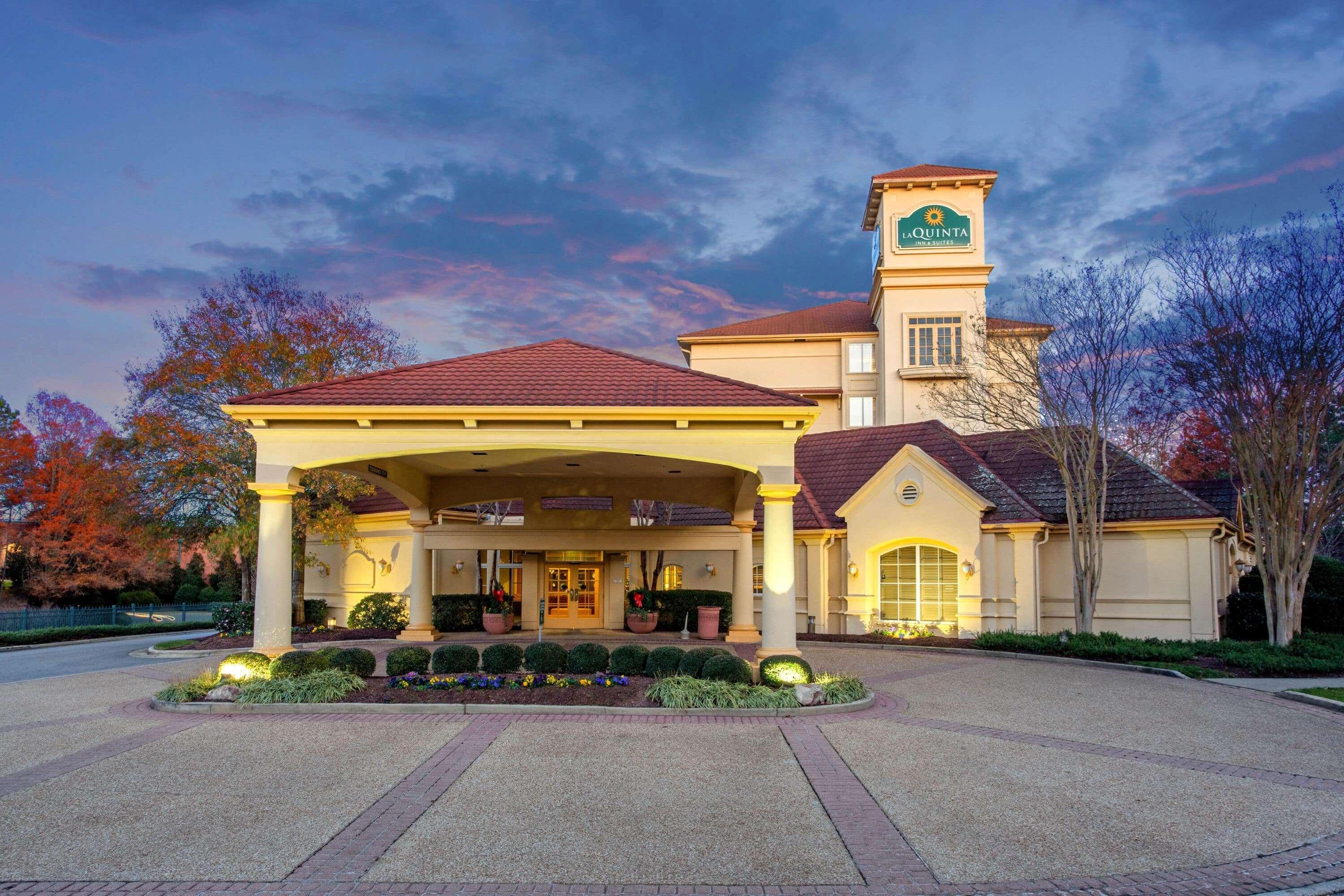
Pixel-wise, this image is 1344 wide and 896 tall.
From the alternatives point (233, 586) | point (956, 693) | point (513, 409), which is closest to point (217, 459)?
point (513, 409)

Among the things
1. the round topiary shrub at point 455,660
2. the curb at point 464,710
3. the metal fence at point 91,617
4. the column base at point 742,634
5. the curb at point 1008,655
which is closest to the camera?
the curb at point 464,710

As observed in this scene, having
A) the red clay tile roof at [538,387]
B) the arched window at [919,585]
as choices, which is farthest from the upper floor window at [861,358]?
the red clay tile roof at [538,387]

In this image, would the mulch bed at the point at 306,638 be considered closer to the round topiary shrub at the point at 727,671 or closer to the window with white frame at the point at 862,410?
the round topiary shrub at the point at 727,671

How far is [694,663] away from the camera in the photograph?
13.3 meters

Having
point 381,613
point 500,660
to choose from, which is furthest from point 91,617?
point 500,660

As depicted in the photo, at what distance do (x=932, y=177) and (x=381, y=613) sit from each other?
94.3ft

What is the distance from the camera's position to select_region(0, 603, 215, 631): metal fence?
29.2m

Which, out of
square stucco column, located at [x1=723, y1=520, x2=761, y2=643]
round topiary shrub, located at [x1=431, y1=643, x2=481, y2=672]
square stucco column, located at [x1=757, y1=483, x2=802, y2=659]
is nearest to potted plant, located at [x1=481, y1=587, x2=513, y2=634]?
square stucco column, located at [x1=723, y1=520, x2=761, y2=643]

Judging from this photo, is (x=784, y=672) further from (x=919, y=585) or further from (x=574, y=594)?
(x=574, y=594)

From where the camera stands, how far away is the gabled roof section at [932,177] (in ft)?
127

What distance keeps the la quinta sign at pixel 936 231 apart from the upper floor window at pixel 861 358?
5.11 meters

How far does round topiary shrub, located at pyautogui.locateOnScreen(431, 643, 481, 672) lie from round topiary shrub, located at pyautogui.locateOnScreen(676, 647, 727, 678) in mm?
3070

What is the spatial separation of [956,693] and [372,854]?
10.0 meters

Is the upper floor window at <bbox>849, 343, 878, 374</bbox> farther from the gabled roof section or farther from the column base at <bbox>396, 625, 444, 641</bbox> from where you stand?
the column base at <bbox>396, 625, 444, 641</bbox>
